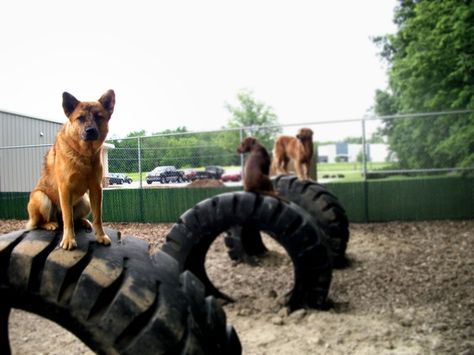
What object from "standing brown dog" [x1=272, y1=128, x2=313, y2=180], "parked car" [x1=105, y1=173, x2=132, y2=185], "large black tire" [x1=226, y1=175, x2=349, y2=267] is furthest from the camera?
"standing brown dog" [x1=272, y1=128, x2=313, y2=180]

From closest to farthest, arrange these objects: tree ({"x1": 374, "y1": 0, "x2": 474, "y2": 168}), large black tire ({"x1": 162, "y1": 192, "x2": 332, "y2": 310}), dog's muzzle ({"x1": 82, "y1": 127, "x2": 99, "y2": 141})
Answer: dog's muzzle ({"x1": 82, "y1": 127, "x2": 99, "y2": 141}) → large black tire ({"x1": 162, "y1": 192, "x2": 332, "y2": 310}) → tree ({"x1": 374, "y1": 0, "x2": 474, "y2": 168})

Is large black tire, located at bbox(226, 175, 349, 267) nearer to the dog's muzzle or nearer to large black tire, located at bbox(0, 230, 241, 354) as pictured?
large black tire, located at bbox(0, 230, 241, 354)

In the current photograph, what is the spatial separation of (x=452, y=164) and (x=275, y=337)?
20.6 ft

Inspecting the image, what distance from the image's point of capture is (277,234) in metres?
3.52

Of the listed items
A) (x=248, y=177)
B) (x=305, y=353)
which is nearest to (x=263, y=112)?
(x=248, y=177)

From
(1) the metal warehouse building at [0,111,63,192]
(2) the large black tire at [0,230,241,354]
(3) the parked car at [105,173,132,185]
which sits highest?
(1) the metal warehouse building at [0,111,63,192]

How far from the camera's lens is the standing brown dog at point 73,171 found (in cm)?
88

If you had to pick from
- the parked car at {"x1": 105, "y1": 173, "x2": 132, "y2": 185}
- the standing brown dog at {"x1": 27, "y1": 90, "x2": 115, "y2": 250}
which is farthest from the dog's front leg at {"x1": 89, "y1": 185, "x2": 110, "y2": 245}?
the parked car at {"x1": 105, "y1": 173, "x2": 132, "y2": 185}

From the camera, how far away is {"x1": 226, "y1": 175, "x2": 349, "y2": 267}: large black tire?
5.20m

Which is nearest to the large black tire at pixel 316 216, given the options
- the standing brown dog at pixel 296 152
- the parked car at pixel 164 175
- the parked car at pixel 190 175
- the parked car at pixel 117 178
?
the standing brown dog at pixel 296 152

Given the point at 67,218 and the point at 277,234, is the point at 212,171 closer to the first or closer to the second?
the point at 67,218

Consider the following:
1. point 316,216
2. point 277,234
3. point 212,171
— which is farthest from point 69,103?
point 316,216

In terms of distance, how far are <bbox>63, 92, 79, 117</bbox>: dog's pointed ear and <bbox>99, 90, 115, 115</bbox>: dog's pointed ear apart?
5cm

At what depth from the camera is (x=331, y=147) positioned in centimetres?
848
